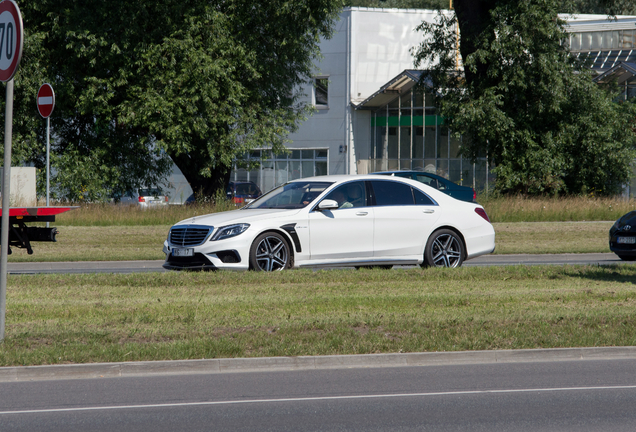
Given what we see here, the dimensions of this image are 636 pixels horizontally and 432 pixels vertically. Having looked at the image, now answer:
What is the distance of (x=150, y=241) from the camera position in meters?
21.2

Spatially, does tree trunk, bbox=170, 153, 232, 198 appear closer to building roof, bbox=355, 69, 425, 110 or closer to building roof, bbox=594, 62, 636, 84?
building roof, bbox=355, 69, 425, 110

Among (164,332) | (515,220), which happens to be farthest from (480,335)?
(515,220)

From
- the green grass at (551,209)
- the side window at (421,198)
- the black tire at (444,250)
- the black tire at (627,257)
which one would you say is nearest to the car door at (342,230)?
the side window at (421,198)

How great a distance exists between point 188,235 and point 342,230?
235 cm

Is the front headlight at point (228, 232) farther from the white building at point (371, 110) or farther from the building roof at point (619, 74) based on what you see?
the white building at point (371, 110)

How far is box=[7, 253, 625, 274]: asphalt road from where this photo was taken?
15805 millimetres

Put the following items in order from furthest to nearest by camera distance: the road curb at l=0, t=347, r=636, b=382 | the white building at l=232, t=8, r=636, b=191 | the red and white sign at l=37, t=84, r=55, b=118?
the white building at l=232, t=8, r=636, b=191 < the red and white sign at l=37, t=84, r=55, b=118 < the road curb at l=0, t=347, r=636, b=382

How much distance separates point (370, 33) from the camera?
46.8 metres

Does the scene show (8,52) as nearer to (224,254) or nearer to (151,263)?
(224,254)

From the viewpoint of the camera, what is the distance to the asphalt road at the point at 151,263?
15.8 m

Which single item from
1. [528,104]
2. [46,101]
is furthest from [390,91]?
[46,101]

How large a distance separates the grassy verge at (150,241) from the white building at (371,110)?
21.7m

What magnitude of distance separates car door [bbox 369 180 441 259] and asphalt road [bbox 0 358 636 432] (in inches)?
219

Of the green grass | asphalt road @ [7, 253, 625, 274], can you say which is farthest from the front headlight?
the green grass
